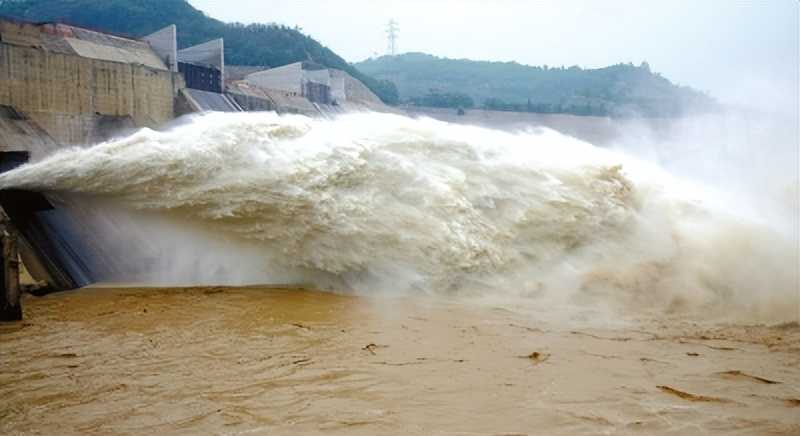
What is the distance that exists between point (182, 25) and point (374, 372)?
77.1m

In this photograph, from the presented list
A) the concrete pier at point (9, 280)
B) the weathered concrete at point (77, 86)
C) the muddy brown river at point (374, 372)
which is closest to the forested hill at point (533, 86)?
the weathered concrete at point (77, 86)

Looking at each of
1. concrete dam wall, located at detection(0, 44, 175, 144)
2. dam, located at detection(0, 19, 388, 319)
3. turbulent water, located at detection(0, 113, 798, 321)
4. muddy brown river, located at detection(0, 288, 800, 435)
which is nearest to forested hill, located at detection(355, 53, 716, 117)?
dam, located at detection(0, 19, 388, 319)

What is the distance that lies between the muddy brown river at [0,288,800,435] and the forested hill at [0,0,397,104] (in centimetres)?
6340

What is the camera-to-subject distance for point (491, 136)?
11.0 metres

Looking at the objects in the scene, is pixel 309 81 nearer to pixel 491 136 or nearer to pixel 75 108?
pixel 75 108

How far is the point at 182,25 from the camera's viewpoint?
74000 mm

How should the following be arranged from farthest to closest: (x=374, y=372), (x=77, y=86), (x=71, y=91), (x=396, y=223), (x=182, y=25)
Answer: (x=182, y=25)
(x=77, y=86)
(x=71, y=91)
(x=396, y=223)
(x=374, y=372)

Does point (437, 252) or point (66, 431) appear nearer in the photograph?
point (66, 431)

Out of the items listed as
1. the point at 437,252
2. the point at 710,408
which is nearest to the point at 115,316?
the point at 437,252

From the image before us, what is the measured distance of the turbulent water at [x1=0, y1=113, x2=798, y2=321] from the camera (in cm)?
831

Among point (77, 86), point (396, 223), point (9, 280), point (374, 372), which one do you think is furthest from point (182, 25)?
point (374, 372)

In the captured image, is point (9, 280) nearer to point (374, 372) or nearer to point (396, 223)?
point (374, 372)

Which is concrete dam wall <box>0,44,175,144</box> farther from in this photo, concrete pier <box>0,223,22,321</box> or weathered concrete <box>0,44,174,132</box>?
concrete pier <box>0,223,22,321</box>

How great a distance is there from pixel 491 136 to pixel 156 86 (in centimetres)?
1716
